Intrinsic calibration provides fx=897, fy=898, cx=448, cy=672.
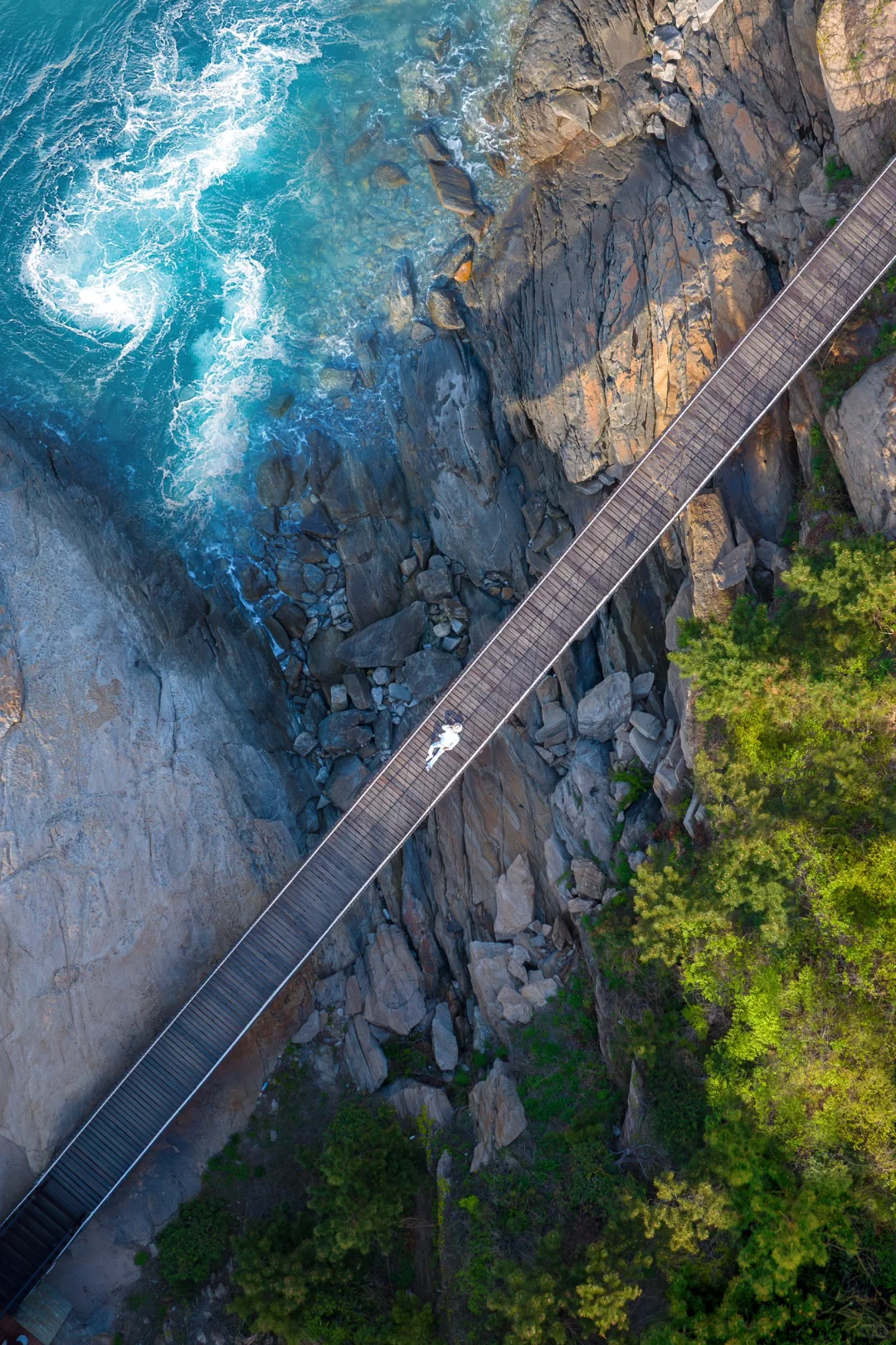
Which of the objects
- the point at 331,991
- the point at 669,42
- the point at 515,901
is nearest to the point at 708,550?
the point at 515,901

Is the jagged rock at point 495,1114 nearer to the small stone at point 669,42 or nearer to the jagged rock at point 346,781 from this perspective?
the jagged rock at point 346,781

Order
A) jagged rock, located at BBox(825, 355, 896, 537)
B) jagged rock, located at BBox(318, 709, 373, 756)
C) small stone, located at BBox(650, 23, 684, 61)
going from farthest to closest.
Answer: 1. jagged rock, located at BBox(318, 709, 373, 756)
2. small stone, located at BBox(650, 23, 684, 61)
3. jagged rock, located at BBox(825, 355, 896, 537)

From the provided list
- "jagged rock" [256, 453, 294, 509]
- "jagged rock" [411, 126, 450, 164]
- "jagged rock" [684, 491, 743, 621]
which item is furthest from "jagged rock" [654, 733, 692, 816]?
"jagged rock" [411, 126, 450, 164]

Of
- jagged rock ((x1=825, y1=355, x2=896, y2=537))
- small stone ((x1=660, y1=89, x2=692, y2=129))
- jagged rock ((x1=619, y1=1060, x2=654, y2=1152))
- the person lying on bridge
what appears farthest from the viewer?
small stone ((x1=660, y1=89, x2=692, y2=129))

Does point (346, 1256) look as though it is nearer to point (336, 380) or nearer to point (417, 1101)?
point (417, 1101)

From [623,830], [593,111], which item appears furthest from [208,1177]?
[593,111]

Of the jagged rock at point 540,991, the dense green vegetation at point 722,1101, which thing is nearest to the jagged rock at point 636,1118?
the dense green vegetation at point 722,1101

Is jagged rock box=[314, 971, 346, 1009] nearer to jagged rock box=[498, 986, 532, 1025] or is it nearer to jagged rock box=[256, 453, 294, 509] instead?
jagged rock box=[498, 986, 532, 1025]
